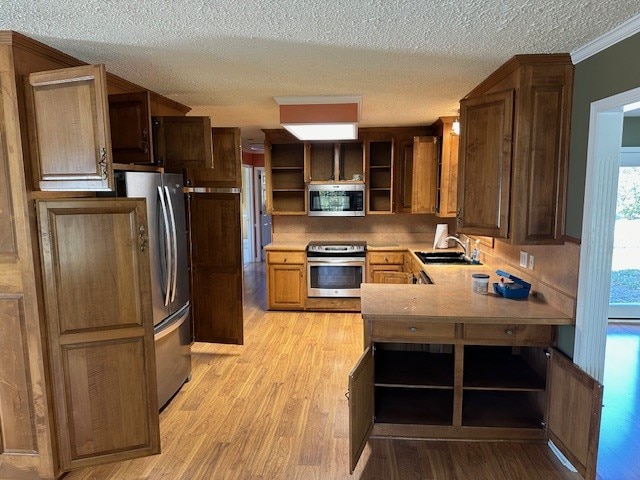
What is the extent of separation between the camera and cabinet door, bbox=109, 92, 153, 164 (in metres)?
2.81

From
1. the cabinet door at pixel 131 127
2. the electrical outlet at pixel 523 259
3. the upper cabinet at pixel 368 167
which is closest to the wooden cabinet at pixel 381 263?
the upper cabinet at pixel 368 167

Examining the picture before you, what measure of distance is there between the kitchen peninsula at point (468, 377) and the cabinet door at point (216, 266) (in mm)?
1429

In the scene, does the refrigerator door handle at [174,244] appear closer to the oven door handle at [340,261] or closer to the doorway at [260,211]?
the oven door handle at [340,261]

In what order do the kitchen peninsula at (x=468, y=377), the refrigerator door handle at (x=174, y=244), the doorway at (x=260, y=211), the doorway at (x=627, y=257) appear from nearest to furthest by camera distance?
the kitchen peninsula at (x=468, y=377)
the refrigerator door handle at (x=174, y=244)
the doorway at (x=627, y=257)
the doorway at (x=260, y=211)

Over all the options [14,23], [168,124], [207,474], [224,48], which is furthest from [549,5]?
[207,474]

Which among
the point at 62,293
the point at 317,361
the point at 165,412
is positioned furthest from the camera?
the point at 317,361

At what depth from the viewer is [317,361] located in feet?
12.5

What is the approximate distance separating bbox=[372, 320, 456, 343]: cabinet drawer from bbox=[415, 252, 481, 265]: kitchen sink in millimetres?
1778

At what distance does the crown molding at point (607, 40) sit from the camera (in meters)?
1.81

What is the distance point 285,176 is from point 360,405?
3.89 metres

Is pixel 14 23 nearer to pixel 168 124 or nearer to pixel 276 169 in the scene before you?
pixel 168 124

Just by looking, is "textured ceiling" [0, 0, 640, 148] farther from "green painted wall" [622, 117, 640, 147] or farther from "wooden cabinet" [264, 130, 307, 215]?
"green painted wall" [622, 117, 640, 147]

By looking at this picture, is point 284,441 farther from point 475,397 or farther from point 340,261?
point 340,261

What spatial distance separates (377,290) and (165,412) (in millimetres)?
1817
